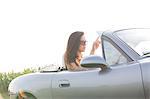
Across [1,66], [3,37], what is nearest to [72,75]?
[1,66]

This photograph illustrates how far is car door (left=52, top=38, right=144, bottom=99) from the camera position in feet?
14.1

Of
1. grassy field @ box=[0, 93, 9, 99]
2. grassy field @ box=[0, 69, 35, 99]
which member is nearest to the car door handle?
grassy field @ box=[0, 93, 9, 99]

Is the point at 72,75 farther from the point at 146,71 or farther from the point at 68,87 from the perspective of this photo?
the point at 146,71

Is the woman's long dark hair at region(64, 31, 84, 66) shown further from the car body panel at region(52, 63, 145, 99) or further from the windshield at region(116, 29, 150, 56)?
the windshield at region(116, 29, 150, 56)

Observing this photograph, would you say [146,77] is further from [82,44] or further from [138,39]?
[82,44]

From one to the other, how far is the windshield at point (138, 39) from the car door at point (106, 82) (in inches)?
6.3

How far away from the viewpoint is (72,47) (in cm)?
537

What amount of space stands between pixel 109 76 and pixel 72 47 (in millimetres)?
992

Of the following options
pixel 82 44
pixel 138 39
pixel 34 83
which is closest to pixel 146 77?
pixel 138 39

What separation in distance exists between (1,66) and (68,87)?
33.3 ft

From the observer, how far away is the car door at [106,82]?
14.1 feet

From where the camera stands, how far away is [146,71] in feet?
13.9

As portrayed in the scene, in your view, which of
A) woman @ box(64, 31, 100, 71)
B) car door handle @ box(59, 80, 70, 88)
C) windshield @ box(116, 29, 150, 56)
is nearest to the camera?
windshield @ box(116, 29, 150, 56)

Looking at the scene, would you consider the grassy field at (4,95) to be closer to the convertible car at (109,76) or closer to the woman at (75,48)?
the convertible car at (109,76)
